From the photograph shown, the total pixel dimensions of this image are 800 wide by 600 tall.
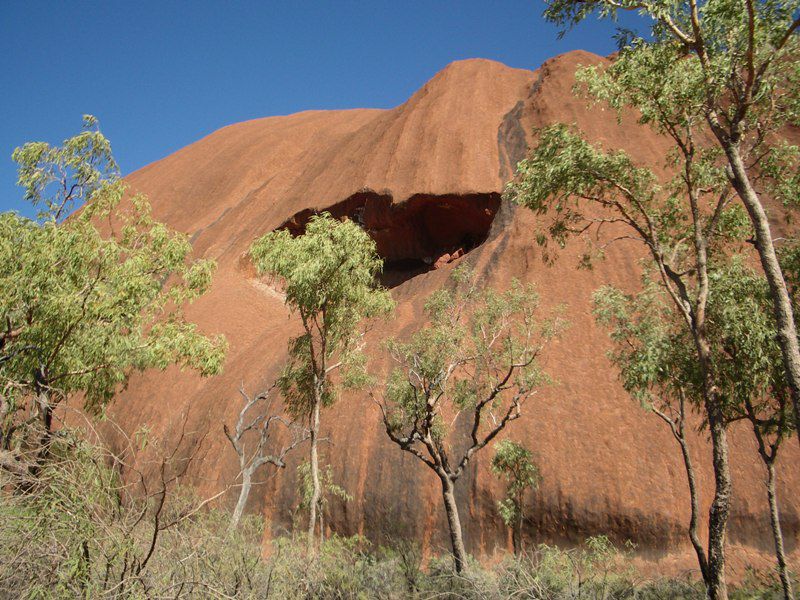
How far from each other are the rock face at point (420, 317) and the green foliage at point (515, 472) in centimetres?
56

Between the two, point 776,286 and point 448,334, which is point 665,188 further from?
point 448,334

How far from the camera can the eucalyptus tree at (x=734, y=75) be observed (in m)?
6.31

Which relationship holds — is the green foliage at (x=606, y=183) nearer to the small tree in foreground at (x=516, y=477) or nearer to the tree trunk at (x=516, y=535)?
the small tree in foreground at (x=516, y=477)

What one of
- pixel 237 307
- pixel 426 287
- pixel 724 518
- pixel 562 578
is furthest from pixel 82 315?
pixel 237 307

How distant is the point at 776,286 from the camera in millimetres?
6008

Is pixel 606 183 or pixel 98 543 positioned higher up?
pixel 606 183

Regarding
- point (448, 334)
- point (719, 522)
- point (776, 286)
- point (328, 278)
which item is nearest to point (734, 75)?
point (776, 286)

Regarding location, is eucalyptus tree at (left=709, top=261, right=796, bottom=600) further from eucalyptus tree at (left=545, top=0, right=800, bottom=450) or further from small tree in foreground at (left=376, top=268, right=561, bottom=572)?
small tree in foreground at (left=376, top=268, right=561, bottom=572)

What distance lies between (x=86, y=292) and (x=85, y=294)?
5 cm

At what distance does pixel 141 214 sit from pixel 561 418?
12.8 meters

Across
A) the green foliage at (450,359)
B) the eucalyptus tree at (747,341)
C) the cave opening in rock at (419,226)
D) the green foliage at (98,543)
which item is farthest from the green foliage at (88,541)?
the cave opening in rock at (419,226)

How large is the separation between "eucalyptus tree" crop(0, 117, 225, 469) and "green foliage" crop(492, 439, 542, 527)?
24.9 ft

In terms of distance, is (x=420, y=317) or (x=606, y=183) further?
(x=420, y=317)

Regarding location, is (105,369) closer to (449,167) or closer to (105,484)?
(105,484)
